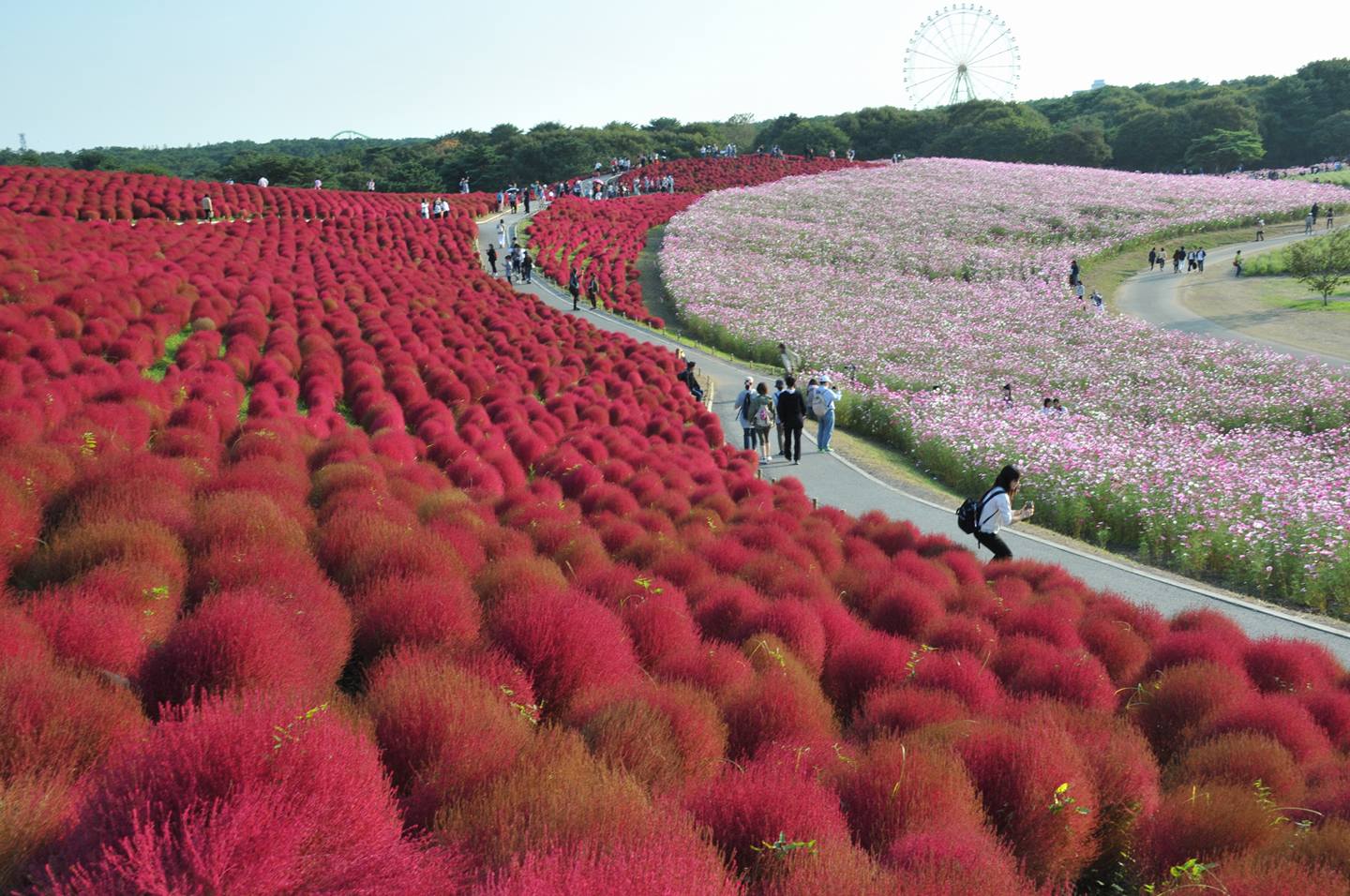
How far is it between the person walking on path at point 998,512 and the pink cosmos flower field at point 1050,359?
3.84 m

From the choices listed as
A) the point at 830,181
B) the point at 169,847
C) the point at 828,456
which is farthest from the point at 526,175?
the point at 169,847

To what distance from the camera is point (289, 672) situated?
12.8ft

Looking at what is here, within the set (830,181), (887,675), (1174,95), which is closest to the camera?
(887,675)

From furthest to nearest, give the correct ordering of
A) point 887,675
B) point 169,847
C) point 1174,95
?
point 1174,95, point 887,675, point 169,847

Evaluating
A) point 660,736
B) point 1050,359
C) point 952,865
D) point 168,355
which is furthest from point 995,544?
point 1050,359

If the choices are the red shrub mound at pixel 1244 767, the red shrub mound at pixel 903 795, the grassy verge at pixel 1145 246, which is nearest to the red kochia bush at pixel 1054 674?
the red shrub mound at pixel 1244 767

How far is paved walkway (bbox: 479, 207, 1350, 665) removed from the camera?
10375 millimetres

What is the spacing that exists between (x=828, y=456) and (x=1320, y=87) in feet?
328

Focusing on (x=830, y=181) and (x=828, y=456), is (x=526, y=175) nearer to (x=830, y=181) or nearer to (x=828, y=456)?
(x=830, y=181)

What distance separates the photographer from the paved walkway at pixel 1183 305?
1225 inches

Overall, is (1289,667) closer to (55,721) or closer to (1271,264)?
(55,721)

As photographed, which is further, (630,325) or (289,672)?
(630,325)

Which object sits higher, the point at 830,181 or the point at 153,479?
the point at 830,181

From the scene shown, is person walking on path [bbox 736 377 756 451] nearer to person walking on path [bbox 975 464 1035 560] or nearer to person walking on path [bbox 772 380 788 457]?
person walking on path [bbox 772 380 788 457]
